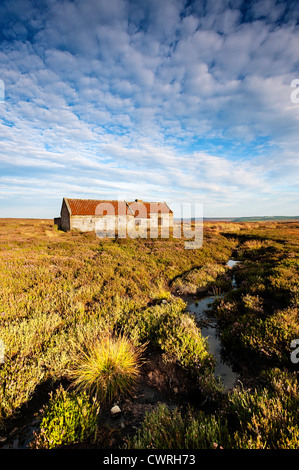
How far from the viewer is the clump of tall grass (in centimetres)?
352

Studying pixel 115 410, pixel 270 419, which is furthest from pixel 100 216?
pixel 270 419

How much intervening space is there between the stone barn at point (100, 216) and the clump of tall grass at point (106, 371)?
24.7m

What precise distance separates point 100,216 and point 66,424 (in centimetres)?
3241

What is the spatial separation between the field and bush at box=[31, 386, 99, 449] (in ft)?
0.05

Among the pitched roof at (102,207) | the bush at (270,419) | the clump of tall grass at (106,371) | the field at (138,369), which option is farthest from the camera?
the pitched roof at (102,207)

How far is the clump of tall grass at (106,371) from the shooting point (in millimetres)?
3523

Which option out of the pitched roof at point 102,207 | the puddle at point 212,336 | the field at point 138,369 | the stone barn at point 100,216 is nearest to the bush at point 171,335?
the field at point 138,369

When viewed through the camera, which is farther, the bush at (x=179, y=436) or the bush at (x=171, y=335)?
the bush at (x=171, y=335)

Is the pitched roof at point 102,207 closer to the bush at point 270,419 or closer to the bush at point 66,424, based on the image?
the bush at point 66,424

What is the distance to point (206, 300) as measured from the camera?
8.22m
